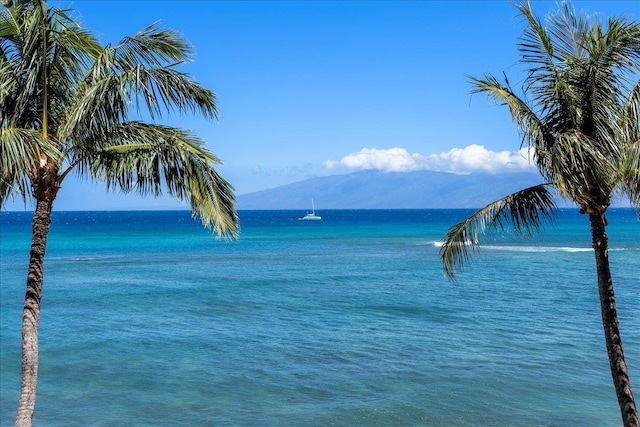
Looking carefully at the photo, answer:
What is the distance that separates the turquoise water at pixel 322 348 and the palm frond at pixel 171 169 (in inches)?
259

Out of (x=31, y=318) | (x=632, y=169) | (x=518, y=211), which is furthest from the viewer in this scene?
(x=518, y=211)

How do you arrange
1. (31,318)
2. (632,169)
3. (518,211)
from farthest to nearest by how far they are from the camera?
(518,211), (31,318), (632,169)

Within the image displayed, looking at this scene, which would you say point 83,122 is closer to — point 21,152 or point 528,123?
point 21,152

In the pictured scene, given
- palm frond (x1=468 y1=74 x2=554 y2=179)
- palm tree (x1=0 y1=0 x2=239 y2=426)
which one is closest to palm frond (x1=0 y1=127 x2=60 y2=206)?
palm tree (x1=0 y1=0 x2=239 y2=426)

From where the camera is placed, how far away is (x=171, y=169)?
1002 cm

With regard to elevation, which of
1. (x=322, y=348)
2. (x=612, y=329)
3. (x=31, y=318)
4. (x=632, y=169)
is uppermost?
(x=632, y=169)

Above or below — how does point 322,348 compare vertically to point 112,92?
below

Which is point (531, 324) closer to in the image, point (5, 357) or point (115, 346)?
point (115, 346)

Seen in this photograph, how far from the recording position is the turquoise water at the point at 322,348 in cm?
1550

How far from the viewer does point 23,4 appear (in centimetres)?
977

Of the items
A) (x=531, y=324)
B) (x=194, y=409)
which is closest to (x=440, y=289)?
(x=531, y=324)

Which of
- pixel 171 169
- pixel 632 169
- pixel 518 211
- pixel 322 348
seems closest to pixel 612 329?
pixel 518 211

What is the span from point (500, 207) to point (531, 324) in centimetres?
1639

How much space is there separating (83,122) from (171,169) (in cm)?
150
